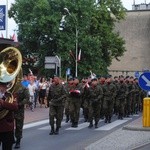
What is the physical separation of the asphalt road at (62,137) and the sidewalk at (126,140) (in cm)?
42

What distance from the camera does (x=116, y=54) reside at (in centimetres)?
5669

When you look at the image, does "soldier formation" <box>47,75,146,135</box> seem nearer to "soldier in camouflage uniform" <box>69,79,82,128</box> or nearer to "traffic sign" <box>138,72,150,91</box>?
"soldier in camouflage uniform" <box>69,79,82,128</box>

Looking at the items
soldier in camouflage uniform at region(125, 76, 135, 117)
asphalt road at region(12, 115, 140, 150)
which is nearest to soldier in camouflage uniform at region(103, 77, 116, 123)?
asphalt road at region(12, 115, 140, 150)

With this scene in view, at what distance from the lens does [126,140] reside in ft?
41.2

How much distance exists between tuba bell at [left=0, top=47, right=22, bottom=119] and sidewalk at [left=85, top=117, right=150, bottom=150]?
4847 mm

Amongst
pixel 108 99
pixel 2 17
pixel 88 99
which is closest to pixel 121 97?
pixel 108 99

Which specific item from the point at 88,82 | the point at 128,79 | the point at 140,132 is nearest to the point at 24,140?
the point at 140,132

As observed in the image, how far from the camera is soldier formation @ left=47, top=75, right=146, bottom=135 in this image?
14.9m

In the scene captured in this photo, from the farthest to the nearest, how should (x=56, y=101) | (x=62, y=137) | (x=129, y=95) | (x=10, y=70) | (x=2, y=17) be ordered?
1. (x=129, y=95)
2. (x=2, y=17)
3. (x=56, y=101)
4. (x=62, y=137)
5. (x=10, y=70)

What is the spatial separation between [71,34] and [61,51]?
200cm

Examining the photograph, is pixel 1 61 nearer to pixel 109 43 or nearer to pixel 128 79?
pixel 128 79

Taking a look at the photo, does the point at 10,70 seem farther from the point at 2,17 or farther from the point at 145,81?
the point at 2,17

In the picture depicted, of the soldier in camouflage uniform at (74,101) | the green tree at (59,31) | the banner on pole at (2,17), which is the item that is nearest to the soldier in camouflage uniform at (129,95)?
the soldier in camouflage uniform at (74,101)

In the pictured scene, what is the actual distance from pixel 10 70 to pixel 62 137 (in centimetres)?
786
